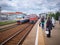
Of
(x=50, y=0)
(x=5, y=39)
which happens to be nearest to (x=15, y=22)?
(x=5, y=39)

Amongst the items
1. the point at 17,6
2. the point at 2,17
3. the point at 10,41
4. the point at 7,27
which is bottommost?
the point at 10,41

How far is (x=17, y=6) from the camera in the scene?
3.83 metres

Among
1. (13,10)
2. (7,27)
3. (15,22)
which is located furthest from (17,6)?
(7,27)

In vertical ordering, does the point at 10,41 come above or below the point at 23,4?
below

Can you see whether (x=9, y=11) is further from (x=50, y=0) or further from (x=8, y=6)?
(x=50, y=0)

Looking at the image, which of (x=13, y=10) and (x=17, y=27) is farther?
(x=17, y=27)

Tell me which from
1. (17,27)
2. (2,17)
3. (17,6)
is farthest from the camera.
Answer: (17,27)

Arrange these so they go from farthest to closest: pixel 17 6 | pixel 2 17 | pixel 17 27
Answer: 1. pixel 17 27
2. pixel 17 6
3. pixel 2 17

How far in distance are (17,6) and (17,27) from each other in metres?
0.61

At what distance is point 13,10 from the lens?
12.5 feet

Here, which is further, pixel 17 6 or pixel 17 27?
pixel 17 27

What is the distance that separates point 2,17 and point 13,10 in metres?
0.36

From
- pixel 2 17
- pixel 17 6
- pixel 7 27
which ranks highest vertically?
pixel 17 6

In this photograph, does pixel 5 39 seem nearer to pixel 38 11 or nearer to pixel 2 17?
pixel 2 17
